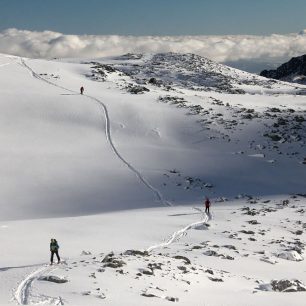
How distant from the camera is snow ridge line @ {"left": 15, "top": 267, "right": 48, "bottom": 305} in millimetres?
15569

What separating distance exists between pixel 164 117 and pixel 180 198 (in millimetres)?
21316

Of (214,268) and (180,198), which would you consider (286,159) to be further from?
(214,268)

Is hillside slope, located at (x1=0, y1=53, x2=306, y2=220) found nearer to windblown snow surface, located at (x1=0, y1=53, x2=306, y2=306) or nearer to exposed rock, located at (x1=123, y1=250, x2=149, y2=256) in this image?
windblown snow surface, located at (x1=0, y1=53, x2=306, y2=306)

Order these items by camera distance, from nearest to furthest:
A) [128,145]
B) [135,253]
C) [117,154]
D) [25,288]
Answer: [25,288], [135,253], [117,154], [128,145]

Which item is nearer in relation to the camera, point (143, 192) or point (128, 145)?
point (143, 192)

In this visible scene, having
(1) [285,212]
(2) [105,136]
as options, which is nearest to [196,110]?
(2) [105,136]

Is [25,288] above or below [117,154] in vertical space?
below

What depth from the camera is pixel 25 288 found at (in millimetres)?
16750

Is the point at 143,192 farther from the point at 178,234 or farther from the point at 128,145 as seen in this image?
the point at 178,234

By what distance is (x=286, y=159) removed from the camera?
5116cm

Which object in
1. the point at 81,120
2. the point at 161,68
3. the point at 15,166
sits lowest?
the point at 15,166

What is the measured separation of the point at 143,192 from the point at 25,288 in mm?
→ 25023

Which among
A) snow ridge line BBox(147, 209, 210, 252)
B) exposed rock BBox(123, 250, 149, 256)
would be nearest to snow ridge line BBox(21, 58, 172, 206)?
snow ridge line BBox(147, 209, 210, 252)

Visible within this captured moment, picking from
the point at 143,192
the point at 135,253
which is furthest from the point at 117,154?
the point at 135,253
